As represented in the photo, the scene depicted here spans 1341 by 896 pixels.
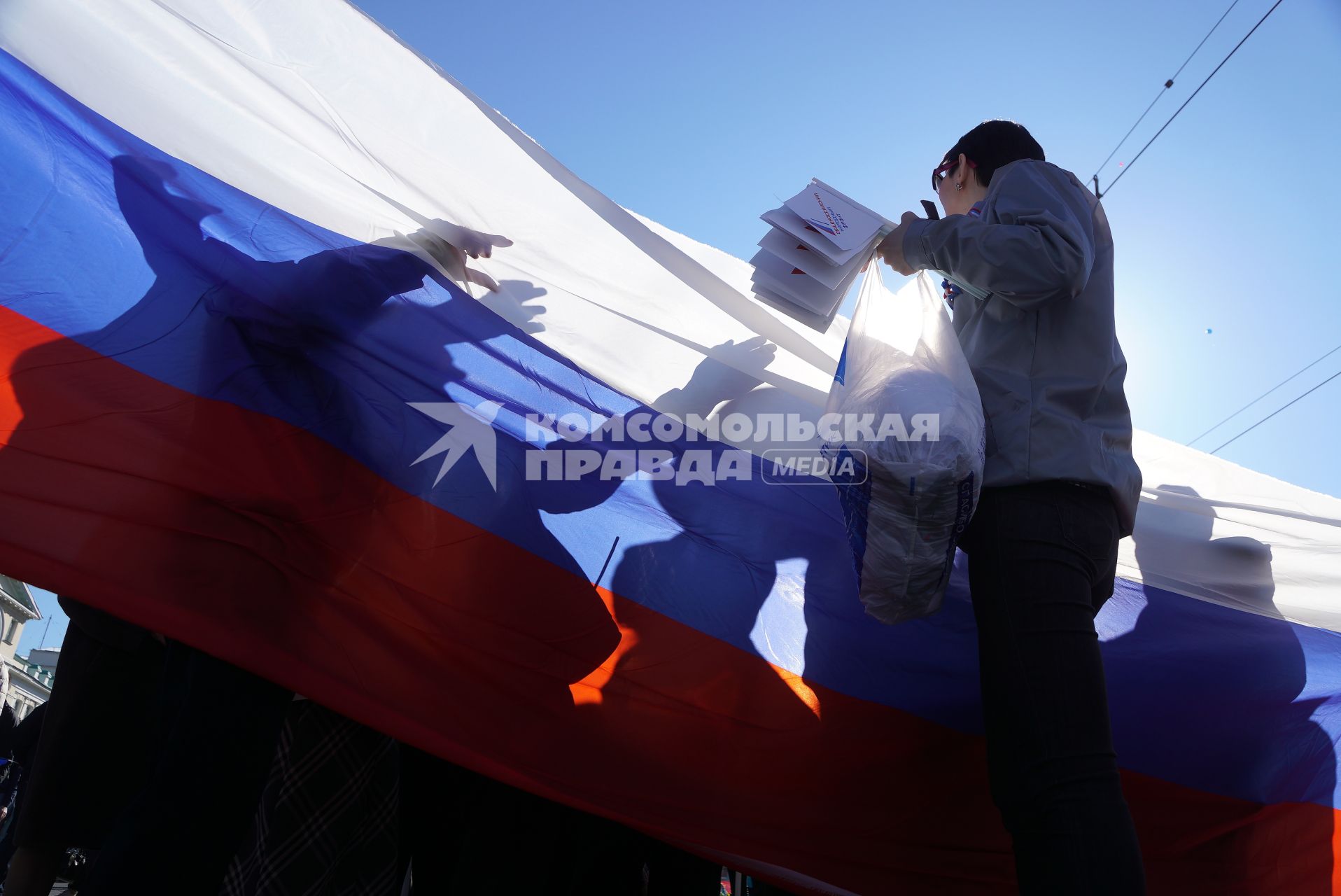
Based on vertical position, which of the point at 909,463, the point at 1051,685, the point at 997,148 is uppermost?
the point at 997,148

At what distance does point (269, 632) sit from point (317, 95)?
1.11 m

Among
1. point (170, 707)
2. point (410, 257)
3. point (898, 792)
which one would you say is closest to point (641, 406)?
point (410, 257)

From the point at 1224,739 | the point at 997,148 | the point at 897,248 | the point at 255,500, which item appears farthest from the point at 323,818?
the point at 1224,739

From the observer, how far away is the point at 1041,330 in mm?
1342

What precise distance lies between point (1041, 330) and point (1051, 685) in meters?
0.54

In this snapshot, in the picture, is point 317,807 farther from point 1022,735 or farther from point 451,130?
point 451,130

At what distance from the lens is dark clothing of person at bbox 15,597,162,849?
1609 millimetres

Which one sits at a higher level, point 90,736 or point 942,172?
point 942,172

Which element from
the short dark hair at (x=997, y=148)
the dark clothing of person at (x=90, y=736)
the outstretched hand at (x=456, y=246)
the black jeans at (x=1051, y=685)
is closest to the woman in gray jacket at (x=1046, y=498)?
the black jeans at (x=1051, y=685)

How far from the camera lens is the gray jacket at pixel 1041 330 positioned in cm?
124

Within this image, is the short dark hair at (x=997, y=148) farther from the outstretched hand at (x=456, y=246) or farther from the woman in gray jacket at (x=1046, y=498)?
the outstretched hand at (x=456, y=246)

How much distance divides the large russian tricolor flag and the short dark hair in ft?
1.80

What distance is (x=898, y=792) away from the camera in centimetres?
165

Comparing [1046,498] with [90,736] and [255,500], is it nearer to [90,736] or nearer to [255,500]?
[255,500]
